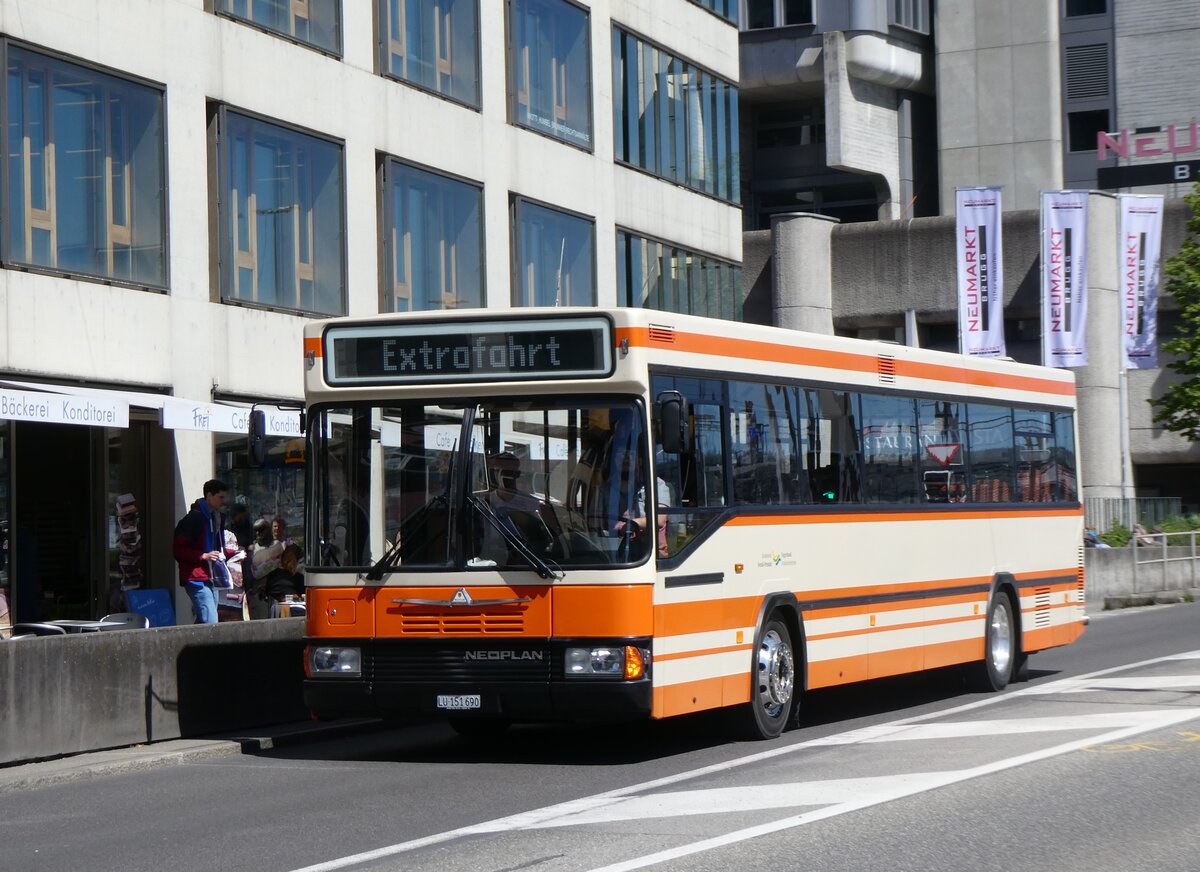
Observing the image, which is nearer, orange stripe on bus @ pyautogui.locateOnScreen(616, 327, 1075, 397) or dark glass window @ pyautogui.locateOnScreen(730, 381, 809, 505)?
orange stripe on bus @ pyautogui.locateOnScreen(616, 327, 1075, 397)

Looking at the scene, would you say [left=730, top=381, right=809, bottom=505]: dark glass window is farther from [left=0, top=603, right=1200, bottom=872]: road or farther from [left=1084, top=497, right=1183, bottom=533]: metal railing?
[left=1084, top=497, right=1183, bottom=533]: metal railing

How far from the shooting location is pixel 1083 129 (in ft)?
198

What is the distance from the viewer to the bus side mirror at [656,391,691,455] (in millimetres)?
11547

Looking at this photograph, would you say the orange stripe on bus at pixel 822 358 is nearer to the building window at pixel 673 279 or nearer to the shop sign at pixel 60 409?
the shop sign at pixel 60 409

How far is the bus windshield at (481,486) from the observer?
11.6 metres

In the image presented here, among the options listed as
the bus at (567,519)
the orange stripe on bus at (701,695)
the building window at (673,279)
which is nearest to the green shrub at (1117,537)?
the building window at (673,279)

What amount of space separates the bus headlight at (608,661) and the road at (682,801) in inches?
25.0

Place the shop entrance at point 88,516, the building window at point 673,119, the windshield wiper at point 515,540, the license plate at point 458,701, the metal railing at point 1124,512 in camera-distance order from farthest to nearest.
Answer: the metal railing at point 1124,512 → the building window at point 673,119 → the shop entrance at point 88,516 → the license plate at point 458,701 → the windshield wiper at point 515,540

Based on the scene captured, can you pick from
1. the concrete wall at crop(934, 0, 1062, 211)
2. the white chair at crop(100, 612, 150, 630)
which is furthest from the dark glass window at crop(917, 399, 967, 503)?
the concrete wall at crop(934, 0, 1062, 211)

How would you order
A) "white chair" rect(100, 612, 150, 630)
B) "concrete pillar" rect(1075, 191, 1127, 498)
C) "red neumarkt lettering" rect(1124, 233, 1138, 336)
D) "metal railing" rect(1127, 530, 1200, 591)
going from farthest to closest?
"concrete pillar" rect(1075, 191, 1127, 498) → "red neumarkt lettering" rect(1124, 233, 1138, 336) → "metal railing" rect(1127, 530, 1200, 591) → "white chair" rect(100, 612, 150, 630)

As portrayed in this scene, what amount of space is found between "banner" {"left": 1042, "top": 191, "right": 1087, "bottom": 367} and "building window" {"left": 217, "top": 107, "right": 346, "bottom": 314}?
29.4 meters

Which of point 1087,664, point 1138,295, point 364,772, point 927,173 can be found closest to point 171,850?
point 364,772

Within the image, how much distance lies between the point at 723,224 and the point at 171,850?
92.8 feet

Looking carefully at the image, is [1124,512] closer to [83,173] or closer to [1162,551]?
[1162,551]
